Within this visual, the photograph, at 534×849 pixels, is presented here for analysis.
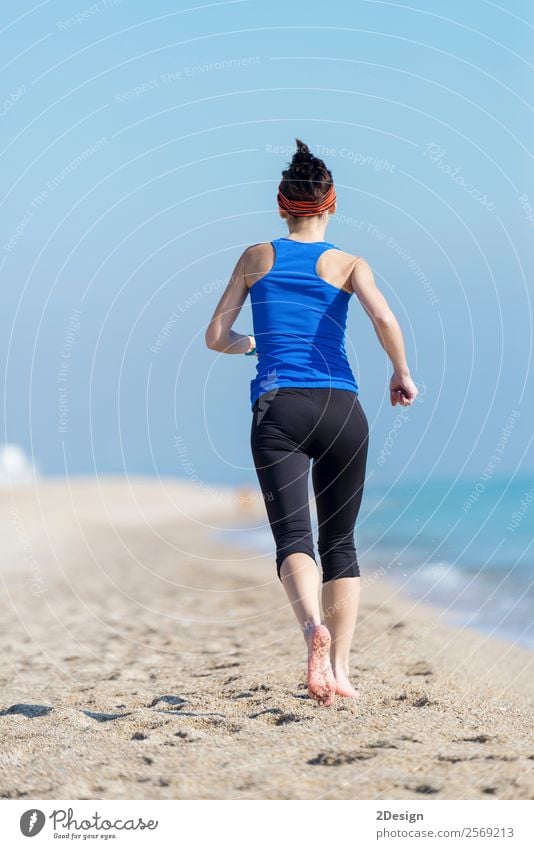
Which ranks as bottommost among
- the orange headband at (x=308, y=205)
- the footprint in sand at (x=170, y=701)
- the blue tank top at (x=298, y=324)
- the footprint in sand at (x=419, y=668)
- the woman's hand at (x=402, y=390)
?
the footprint in sand at (x=170, y=701)

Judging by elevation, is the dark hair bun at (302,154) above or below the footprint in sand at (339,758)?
above

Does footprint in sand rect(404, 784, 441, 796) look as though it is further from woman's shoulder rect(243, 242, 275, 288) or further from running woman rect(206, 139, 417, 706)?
woman's shoulder rect(243, 242, 275, 288)

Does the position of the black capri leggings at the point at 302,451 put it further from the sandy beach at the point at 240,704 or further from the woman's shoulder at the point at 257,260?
the sandy beach at the point at 240,704

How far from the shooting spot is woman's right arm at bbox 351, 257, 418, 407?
485 cm

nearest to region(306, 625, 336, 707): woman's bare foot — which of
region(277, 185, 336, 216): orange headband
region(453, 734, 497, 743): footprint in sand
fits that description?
region(453, 734, 497, 743): footprint in sand

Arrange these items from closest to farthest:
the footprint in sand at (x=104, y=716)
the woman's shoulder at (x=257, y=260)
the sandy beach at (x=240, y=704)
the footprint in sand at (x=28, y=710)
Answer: the sandy beach at (x=240, y=704)
the woman's shoulder at (x=257, y=260)
the footprint in sand at (x=104, y=716)
the footprint in sand at (x=28, y=710)

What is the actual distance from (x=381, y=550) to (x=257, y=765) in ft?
41.2

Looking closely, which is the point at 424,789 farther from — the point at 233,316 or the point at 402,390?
the point at 233,316

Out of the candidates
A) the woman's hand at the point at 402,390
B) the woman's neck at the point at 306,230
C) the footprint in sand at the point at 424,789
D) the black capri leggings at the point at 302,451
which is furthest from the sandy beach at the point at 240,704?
the woman's neck at the point at 306,230

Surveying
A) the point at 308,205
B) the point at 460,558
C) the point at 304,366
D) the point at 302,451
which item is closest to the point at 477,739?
the point at 302,451

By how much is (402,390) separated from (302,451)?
0.55 metres

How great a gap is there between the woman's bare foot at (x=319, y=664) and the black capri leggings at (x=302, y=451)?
44 cm

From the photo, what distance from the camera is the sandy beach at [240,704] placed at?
3.93 metres
